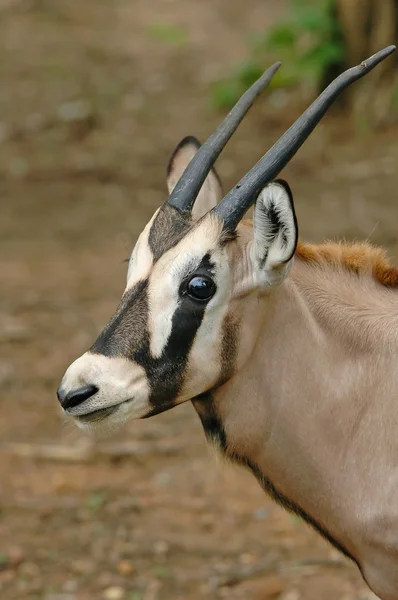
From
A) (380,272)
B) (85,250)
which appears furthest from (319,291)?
(85,250)

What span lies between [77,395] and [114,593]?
249 cm

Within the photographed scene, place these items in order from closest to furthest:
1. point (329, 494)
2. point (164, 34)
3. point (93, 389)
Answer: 1. point (93, 389)
2. point (329, 494)
3. point (164, 34)

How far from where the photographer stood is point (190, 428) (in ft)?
24.2

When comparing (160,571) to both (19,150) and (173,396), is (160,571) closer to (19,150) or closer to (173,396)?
(173,396)

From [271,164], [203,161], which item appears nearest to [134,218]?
[203,161]

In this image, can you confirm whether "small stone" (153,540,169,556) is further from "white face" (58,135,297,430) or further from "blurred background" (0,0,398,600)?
"white face" (58,135,297,430)

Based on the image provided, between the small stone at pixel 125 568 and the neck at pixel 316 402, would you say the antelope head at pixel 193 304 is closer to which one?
the neck at pixel 316 402

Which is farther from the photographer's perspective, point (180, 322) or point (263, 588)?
point (263, 588)

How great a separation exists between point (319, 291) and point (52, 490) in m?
3.27

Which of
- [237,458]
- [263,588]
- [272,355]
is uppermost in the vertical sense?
[272,355]

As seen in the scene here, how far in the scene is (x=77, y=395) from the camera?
3719 mm

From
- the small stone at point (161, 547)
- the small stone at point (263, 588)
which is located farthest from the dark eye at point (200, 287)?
the small stone at point (161, 547)

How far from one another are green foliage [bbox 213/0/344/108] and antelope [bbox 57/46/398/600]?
8306 mm

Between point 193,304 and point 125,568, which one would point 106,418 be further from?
point 125,568
